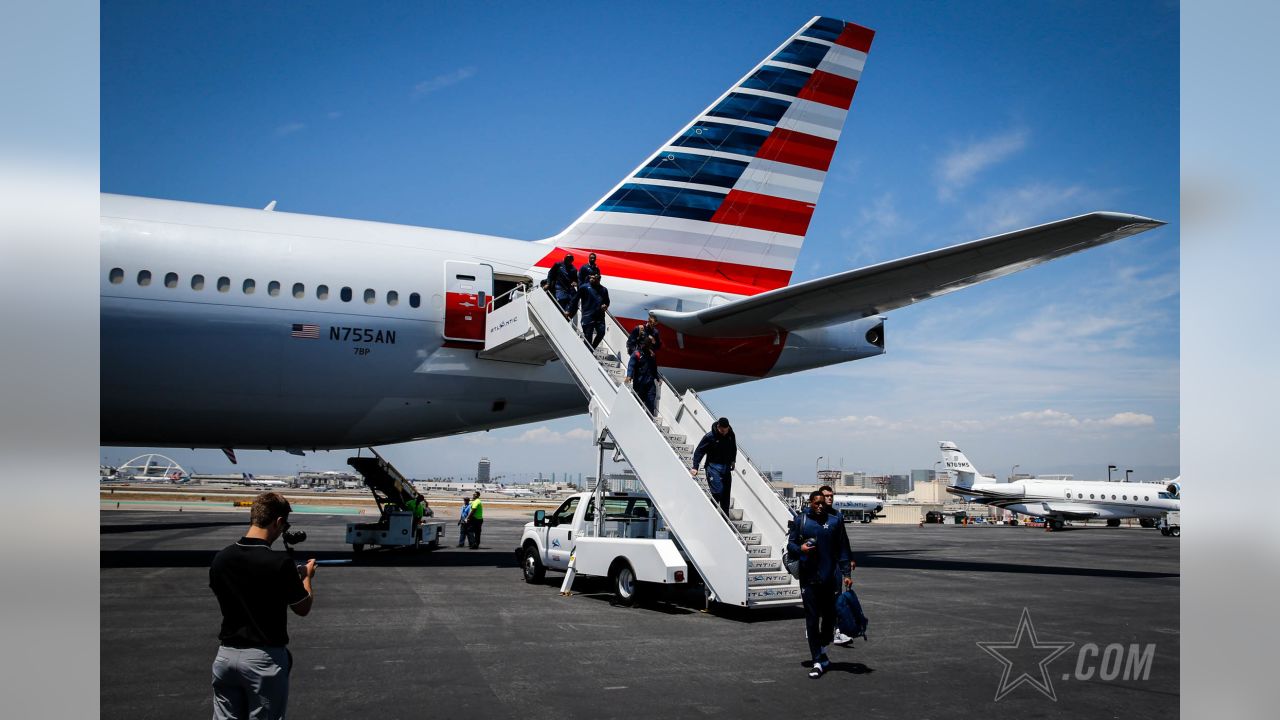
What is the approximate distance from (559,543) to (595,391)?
105 inches

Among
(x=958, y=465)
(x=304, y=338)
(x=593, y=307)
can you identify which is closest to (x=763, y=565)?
(x=593, y=307)

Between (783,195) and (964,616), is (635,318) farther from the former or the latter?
(964,616)

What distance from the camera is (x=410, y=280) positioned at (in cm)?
1694

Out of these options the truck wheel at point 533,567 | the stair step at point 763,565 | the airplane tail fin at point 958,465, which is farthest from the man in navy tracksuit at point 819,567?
the airplane tail fin at point 958,465

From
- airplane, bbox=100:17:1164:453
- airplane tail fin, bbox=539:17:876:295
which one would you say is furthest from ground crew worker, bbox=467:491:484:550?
airplane tail fin, bbox=539:17:876:295

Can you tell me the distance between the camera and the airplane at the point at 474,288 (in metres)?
15.0

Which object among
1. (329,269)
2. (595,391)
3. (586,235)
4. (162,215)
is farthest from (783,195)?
(162,215)

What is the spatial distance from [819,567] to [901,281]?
7.39m

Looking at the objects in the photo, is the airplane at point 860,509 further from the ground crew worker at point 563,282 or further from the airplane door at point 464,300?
the ground crew worker at point 563,282

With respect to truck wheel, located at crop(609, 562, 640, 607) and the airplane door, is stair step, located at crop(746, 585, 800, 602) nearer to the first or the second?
truck wheel, located at crop(609, 562, 640, 607)

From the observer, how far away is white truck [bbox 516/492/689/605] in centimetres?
1173

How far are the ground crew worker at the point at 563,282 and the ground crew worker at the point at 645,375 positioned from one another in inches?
102

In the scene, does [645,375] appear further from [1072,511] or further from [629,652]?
[1072,511]

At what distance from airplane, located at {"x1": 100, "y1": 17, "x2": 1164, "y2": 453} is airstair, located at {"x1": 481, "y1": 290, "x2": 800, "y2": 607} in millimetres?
2207
